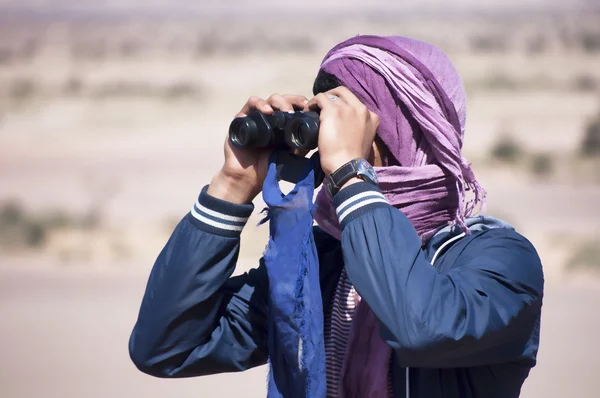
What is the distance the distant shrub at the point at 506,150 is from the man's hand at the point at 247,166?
16.3 metres

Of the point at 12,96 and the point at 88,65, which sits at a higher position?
the point at 88,65

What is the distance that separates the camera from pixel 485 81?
90.4 ft

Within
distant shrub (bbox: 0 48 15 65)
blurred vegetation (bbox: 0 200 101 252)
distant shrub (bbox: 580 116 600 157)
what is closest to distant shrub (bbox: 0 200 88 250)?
blurred vegetation (bbox: 0 200 101 252)

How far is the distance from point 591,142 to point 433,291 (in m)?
17.9

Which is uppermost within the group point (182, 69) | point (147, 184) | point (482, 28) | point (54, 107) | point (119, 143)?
point (482, 28)

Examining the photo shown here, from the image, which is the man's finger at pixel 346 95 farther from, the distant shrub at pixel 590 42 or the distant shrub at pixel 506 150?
the distant shrub at pixel 590 42

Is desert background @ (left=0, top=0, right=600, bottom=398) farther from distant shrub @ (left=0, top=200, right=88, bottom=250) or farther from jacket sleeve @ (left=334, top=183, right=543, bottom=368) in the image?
jacket sleeve @ (left=334, top=183, right=543, bottom=368)

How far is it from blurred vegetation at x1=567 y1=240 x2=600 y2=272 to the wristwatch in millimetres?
9691

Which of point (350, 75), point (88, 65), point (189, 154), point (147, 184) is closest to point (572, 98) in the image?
point (189, 154)

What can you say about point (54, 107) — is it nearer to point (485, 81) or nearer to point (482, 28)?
point (485, 81)

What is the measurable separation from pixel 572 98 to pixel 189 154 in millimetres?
9679

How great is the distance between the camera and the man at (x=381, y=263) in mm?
2553

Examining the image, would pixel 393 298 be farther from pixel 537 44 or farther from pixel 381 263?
pixel 537 44

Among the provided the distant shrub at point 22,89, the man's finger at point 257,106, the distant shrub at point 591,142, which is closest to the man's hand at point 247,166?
the man's finger at point 257,106
